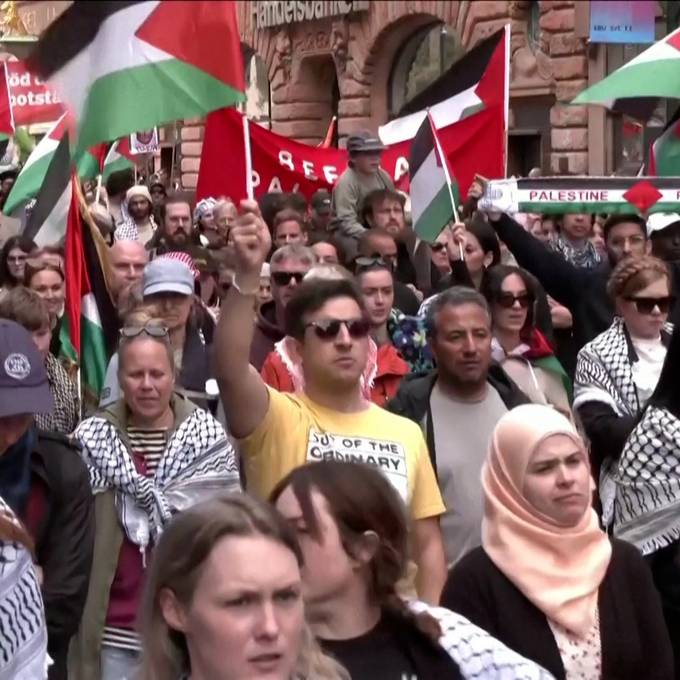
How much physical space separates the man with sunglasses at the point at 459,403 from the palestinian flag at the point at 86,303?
154 centimetres

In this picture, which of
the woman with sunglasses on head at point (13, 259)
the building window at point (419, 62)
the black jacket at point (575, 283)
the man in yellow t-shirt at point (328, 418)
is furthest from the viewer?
the building window at point (419, 62)

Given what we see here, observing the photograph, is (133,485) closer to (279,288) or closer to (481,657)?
(279,288)

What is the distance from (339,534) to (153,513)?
196cm

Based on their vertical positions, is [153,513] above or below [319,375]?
below

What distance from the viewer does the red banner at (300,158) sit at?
732 centimetres

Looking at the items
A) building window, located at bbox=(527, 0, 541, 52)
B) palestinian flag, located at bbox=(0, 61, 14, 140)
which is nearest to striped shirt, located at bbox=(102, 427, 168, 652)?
palestinian flag, located at bbox=(0, 61, 14, 140)

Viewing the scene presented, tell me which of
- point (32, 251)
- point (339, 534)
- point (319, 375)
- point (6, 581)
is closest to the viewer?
point (339, 534)

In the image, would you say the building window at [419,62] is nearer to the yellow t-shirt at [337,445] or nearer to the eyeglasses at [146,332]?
the eyeglasses at [146,332]

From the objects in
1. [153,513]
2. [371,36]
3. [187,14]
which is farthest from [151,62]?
[371,36]

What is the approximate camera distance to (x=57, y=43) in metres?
4.30

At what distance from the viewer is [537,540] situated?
3.89 metres

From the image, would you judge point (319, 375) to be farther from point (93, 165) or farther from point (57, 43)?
point (93, 165)

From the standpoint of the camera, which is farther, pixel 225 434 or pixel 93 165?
pixel 93 165

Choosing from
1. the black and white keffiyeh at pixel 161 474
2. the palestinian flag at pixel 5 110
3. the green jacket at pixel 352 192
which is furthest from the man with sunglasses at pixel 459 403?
the palestinian flag at pixel 5 110
